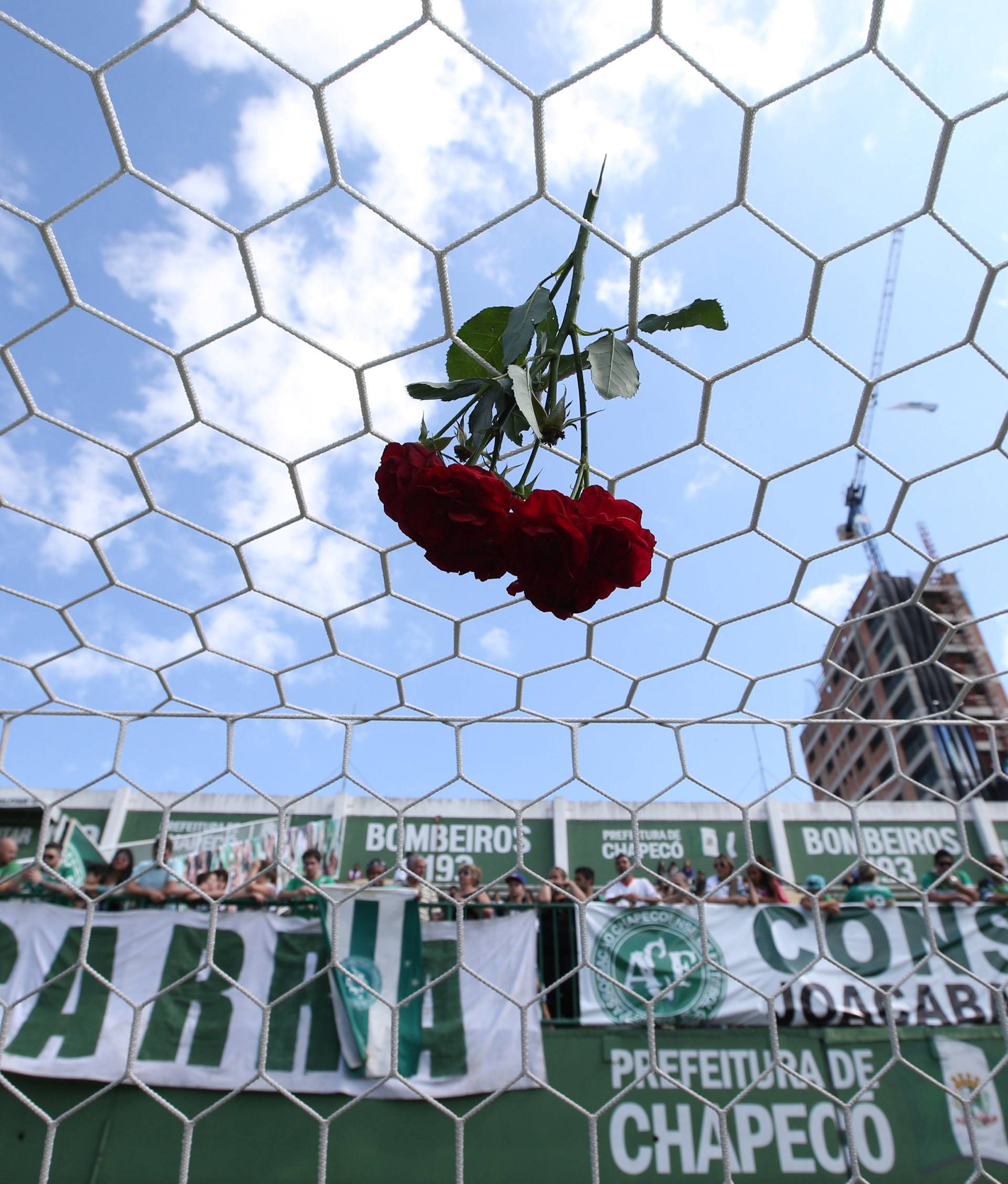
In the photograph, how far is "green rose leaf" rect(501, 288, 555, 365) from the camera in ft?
4.20

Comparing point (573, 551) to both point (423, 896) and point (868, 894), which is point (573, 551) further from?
point (868, 894)

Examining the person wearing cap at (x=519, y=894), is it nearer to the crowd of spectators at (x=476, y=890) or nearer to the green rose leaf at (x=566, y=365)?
the crowd of spectators at (x=476, y=890)

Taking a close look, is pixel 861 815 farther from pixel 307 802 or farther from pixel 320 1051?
pixel 320 1051

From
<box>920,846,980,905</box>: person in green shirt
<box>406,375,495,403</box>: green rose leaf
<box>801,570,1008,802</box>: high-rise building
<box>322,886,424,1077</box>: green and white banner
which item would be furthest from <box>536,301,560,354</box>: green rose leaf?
<box>801,570,1008,802</box>: high-rise building

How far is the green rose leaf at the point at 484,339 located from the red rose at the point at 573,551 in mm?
408

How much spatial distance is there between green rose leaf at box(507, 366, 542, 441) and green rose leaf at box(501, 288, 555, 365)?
9cm

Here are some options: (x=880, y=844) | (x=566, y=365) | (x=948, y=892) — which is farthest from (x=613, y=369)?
(x=880, y=844)

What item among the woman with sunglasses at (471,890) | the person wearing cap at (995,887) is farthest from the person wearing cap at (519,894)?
the person wearing cap at (995,887)

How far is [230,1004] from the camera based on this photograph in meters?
3.64

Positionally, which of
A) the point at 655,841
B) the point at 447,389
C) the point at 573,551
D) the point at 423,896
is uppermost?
the point at 655,841

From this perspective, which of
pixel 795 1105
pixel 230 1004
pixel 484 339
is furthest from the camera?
pixel 230 1004

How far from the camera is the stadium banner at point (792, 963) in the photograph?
3635 mm

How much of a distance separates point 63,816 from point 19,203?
25.7 ft

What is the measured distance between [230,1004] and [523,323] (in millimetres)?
3344
